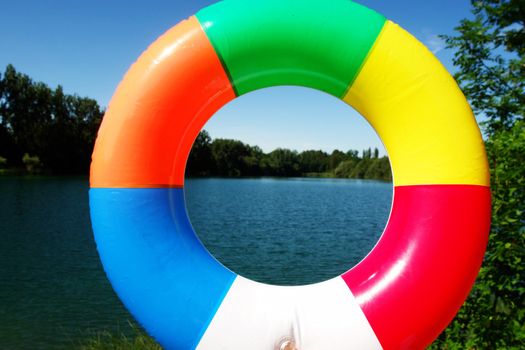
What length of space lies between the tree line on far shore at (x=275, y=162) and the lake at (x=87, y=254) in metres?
24.0

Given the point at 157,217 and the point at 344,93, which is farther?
the point at 344,93

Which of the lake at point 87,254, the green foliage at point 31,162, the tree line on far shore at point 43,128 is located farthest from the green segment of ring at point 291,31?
the green foliage at point 31,162

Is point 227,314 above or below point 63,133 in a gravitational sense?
below

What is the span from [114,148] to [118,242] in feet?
1.03

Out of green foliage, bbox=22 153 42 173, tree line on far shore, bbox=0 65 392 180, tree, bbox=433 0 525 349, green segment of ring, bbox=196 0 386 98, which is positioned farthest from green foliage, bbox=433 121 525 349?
green foliage, bbox=22 153 42 173

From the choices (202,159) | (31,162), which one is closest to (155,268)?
(31,162)

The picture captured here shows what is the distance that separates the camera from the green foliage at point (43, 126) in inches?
1241

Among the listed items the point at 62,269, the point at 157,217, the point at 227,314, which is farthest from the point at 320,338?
the point at 62,269

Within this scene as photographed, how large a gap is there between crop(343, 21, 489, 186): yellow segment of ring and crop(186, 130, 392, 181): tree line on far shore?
3739 centimetres

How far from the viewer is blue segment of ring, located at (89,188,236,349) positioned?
1.29 m

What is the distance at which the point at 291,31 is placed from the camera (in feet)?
4.44

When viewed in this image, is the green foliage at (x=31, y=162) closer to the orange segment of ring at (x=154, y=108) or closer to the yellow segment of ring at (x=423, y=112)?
the orange segment of ring at (x=154, y=108)

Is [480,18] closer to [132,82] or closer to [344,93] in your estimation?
[344,93]

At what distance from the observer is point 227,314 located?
1.29 m
